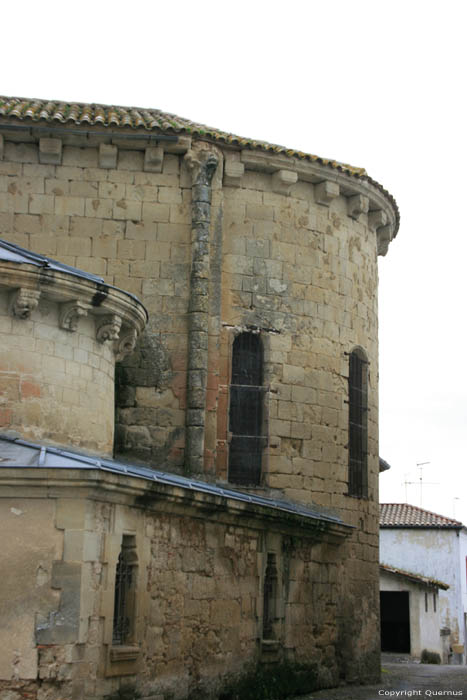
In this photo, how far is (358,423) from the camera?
19.6m

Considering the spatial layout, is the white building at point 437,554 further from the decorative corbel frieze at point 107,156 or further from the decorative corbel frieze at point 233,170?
the decorative corbel frieze at point 107,156

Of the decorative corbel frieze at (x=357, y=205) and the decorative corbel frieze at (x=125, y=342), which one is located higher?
the decorative corbel frieze at (x=357, y=205)

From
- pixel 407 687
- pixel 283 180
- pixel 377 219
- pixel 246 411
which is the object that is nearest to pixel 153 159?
pixel 283 180

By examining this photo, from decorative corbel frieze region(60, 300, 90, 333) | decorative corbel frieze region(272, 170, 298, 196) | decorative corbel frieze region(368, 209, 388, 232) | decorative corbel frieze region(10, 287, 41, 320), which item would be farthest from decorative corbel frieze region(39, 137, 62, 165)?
decorative corbel frieze region(368, 209, 388, 232)

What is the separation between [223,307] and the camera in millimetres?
17703

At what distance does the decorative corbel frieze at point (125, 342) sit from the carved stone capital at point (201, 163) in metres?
3.56

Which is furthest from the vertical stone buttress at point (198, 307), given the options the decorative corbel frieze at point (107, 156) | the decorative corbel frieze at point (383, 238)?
the decorative corbel frieze at point (383, 238)

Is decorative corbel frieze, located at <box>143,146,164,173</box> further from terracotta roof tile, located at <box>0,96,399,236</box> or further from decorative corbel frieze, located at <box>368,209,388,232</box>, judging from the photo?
decorative corbel frieze, located at <box>368,209,388,232</box>

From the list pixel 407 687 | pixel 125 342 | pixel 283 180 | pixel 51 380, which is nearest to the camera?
pixel 51 380

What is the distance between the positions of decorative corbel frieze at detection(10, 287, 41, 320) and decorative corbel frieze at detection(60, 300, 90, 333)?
55cm

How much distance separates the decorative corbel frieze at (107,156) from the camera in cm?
1739

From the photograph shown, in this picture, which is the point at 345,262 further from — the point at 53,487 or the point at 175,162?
the point at 53,487

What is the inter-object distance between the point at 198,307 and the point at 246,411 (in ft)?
5.93

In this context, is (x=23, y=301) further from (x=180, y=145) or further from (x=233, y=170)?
(x=233, y=170)
